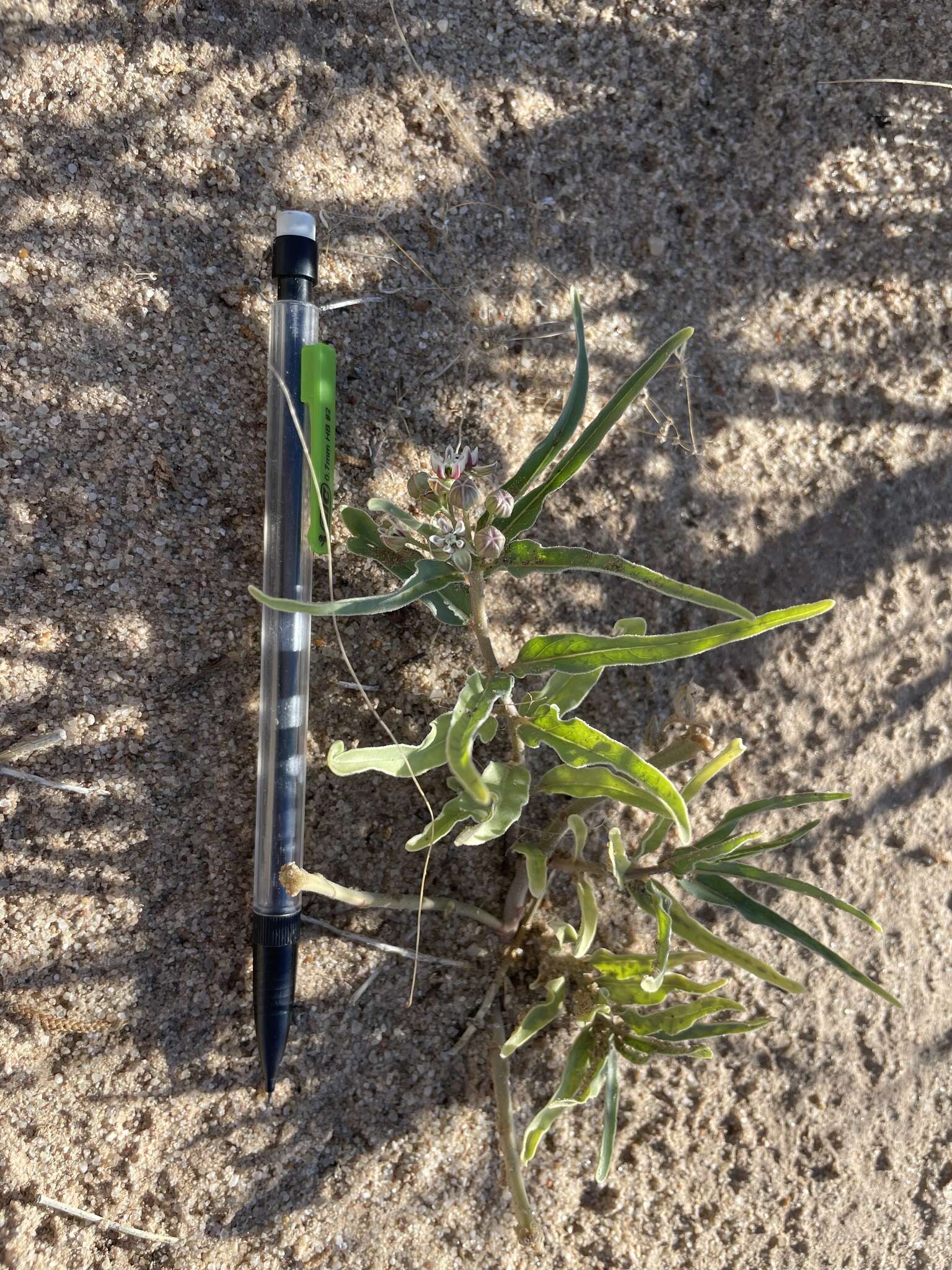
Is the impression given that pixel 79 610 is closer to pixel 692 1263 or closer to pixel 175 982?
pixel 175 982

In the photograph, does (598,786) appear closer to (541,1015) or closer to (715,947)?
(715,947)

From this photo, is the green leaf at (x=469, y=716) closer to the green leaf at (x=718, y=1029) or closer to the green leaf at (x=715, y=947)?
the green leaf at (x=715, y=947)

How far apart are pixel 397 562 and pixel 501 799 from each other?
1.04 feet

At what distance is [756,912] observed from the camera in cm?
114

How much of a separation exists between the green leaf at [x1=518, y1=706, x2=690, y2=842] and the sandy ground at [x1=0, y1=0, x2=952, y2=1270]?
0.30 m

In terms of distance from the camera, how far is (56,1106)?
1.25m

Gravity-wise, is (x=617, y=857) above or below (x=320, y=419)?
below

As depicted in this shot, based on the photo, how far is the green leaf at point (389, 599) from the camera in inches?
34.4

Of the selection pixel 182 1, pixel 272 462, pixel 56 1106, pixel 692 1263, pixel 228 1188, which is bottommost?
pixel 692 1263

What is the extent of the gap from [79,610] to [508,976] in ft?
2.54

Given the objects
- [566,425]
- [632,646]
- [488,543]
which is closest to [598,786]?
[632,646]

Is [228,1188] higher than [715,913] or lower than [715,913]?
lower

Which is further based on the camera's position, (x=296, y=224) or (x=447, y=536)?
(x=296, y=224)

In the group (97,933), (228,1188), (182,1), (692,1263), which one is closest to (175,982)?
(97,933)
